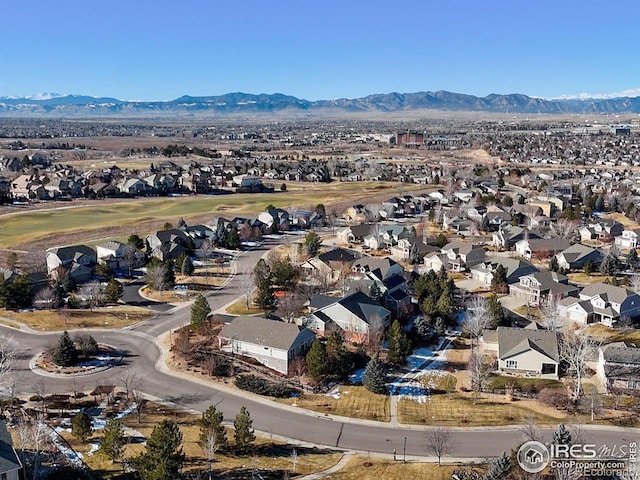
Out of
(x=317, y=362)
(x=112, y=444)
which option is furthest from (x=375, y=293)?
(x=112, y=444)

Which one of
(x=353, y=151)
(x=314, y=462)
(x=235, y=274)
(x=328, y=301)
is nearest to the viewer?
(x=314, y=462)

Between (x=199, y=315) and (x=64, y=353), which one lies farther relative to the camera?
(x=199, y=315)

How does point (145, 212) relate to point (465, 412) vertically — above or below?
above

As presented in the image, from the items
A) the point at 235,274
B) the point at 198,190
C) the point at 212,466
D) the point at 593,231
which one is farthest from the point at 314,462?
the point at 198,190

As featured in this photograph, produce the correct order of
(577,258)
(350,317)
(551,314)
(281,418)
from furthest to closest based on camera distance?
(577,258), (551,314), (350,317), (281,418)

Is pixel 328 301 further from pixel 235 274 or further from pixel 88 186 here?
pixel 88 186

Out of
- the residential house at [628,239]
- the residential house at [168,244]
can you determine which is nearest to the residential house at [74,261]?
the residential house at [168,244]

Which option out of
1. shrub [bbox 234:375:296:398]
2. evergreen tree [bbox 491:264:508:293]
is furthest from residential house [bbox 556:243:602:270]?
shrub [bbox 234:375:296:398]

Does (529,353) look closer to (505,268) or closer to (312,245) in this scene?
(505,268)
